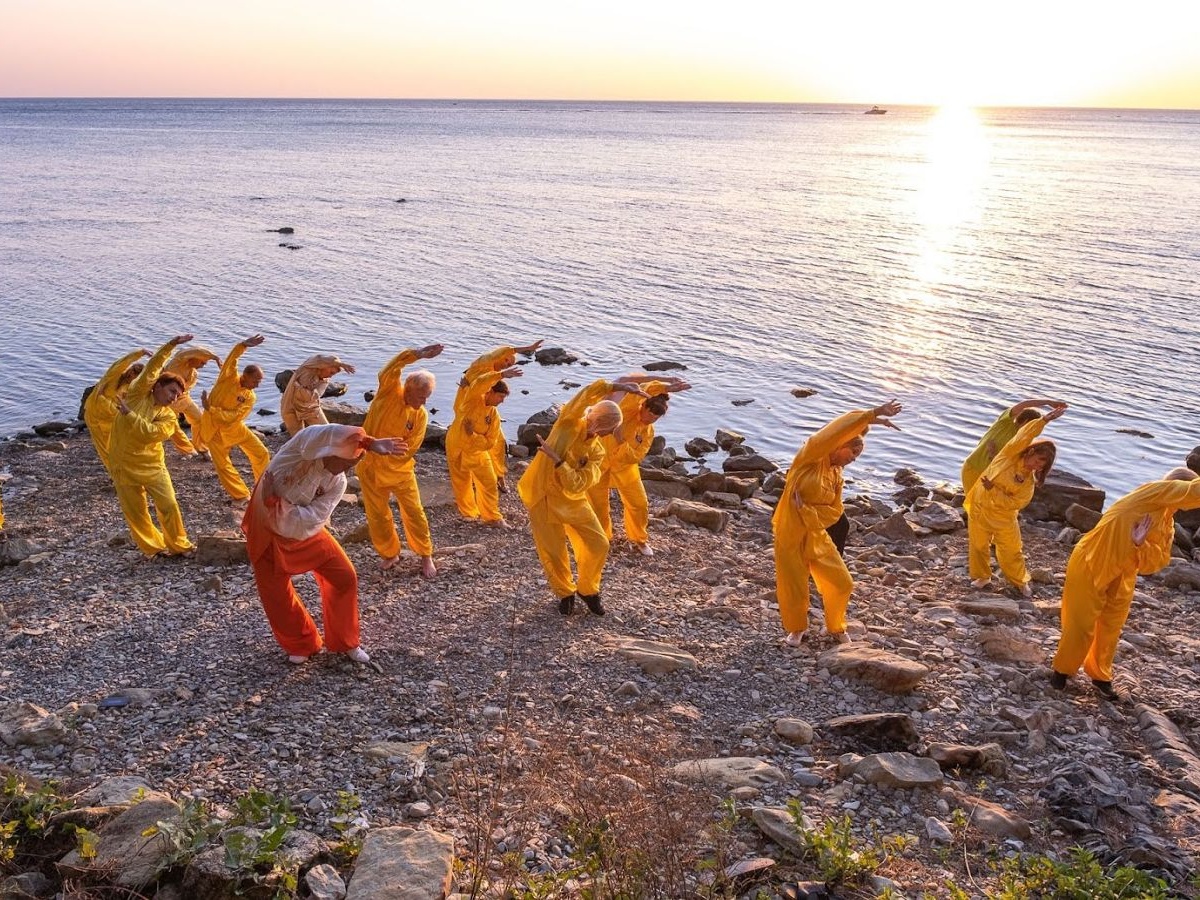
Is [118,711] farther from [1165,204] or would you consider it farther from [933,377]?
[1165,204]

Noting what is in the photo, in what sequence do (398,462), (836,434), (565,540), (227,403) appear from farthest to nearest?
1. (227,403)
2. (398,462)
3. (565,540)
4. (836,434)

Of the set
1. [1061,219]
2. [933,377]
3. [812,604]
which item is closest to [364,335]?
[933,377]

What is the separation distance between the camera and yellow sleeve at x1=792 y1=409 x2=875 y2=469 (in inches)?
309

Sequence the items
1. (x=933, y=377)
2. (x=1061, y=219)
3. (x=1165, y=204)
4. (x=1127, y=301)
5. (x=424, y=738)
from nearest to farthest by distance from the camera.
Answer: (x=424, y=738)
(x=933, y=377)
(x=1127, y=301)
(x=1061, y=219)
(x=1165, y=204)

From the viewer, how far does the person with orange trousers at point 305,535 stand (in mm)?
6984

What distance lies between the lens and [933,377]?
795 inches

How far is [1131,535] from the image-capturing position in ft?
24.5

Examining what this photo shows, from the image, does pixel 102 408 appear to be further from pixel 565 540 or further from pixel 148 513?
pixel 565 540

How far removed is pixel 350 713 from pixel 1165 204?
47543mm

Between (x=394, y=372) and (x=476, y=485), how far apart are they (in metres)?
2.18

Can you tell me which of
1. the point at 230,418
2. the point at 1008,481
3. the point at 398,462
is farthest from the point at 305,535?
the point at 1008,481

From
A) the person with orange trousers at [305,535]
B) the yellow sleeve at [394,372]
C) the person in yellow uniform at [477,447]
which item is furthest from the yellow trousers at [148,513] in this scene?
the person with orange trousers at [305,535]

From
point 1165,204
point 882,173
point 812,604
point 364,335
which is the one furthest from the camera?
point 882,173

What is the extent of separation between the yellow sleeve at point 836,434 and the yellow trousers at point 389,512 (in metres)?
3.72
